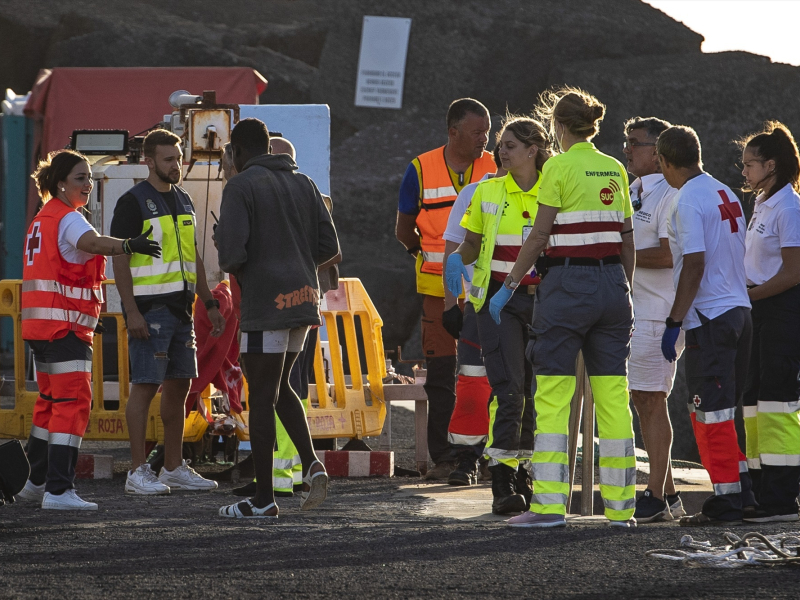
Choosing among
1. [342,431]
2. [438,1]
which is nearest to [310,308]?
[342,431]

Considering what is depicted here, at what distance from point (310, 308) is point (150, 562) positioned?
1549mm

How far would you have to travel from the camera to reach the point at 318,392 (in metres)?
8.05

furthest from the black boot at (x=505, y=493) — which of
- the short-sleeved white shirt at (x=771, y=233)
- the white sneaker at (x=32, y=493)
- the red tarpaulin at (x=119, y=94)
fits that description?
the red tarpaulin at (x=119, y=94)

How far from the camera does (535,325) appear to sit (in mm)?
5090

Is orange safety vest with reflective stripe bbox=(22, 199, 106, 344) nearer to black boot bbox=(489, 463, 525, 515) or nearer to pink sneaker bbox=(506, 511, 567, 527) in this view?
black boot bbox=(489, 463, 525, 515)

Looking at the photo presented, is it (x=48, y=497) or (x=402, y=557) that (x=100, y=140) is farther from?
(x=402, y=557)

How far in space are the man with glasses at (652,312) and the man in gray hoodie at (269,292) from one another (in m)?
1.60

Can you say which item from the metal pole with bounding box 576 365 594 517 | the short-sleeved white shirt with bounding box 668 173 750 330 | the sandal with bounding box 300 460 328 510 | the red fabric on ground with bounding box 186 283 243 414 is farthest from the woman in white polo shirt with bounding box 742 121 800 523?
the red fabric on ground with bounding box 186 283 243 414

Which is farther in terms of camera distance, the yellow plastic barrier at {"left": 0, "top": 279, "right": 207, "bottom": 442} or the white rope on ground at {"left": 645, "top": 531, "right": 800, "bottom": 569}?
the yellow plastic barrier at {"left": 0, "top": 279, "right": 207, "bottom": 442}

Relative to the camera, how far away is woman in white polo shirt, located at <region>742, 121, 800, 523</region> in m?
5.59

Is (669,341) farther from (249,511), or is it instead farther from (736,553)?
→ (249,511)

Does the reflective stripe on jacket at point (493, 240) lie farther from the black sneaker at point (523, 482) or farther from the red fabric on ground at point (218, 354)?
the red fabric on ground at point (218, 354)

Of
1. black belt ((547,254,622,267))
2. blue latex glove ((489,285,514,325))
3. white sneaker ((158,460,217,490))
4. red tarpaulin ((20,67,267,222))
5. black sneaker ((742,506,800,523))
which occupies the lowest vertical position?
white sneaker ((158,460,217,490))

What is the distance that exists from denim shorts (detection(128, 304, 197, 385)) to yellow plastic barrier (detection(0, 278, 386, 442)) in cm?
88
